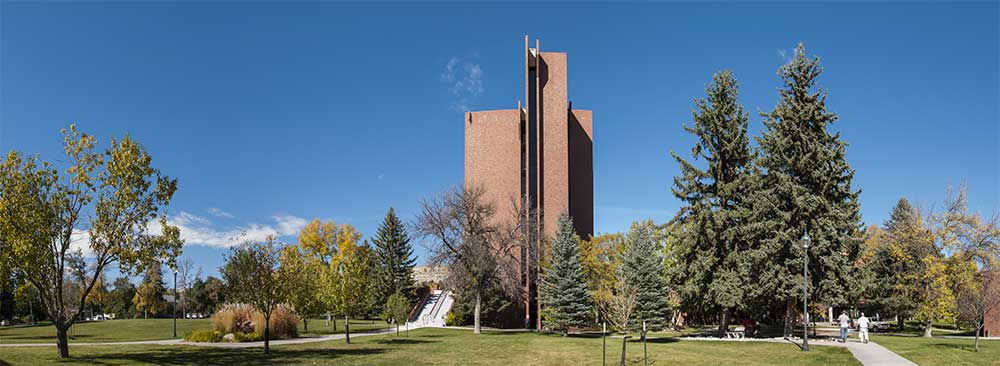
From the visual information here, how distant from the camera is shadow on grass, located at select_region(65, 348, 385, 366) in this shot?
62.8 ft

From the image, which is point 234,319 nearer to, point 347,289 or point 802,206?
point 347,289

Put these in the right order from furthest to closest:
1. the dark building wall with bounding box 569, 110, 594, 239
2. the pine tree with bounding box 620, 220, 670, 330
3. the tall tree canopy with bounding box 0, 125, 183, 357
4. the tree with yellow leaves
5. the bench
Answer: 1. the dark building wall with bounding box 569, 110, 594, 239
2. the tree with yellow leaves
3. the bench
4. the pine tree with bounding box 620, 220, 670, 330
5. the tall tree canopy with bounding box 0, 125, 183, 357

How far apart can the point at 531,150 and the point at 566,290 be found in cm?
1435

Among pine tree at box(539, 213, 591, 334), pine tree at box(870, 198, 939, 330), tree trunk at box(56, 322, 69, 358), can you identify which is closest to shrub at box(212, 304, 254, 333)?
tree trunk at box(56, 322, 69, 358)

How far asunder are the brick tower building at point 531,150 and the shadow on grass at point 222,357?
878 inches

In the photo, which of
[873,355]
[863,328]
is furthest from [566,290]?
[873,355]

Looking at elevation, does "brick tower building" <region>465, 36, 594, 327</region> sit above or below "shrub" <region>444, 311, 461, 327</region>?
above

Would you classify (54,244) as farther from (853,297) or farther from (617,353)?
(853,297)

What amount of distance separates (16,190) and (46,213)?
1.16 metres

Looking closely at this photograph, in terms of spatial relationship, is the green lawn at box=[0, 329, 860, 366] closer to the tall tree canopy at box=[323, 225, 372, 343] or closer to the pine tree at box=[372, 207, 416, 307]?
the tall tree canopy at box=[323, 225, 372, 343]

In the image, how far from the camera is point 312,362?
19.6 metres

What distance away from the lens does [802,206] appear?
29.2 m

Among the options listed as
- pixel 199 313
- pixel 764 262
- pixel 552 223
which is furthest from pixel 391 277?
pixel 764 262

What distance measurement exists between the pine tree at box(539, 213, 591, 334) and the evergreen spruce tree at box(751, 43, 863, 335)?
935cm
